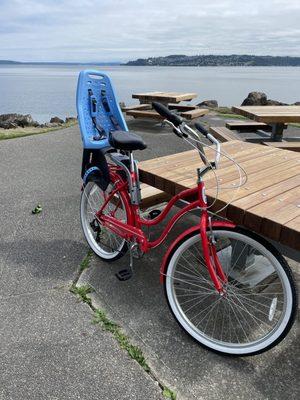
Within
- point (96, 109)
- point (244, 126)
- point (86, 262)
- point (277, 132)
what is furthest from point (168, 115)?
point (244, 126)

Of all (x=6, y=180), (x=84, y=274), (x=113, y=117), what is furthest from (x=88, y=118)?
(x=6, y=180)

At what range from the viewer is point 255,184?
111 inches

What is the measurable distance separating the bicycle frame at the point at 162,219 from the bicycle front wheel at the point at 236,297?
86 mm

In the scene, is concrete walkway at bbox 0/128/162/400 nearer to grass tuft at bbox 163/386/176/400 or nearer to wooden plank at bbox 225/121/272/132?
grass tuft at bbox 163/386/176/400

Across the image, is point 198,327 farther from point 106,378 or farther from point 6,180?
point 6,180

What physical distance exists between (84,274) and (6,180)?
3.45 m

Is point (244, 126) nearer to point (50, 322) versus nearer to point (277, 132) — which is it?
point (277, 132)

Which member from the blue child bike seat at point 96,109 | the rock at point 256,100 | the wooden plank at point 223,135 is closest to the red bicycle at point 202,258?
the blue child bike seat at point 96,109

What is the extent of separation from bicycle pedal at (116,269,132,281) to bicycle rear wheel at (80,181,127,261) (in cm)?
24

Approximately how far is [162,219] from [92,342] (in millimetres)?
1068

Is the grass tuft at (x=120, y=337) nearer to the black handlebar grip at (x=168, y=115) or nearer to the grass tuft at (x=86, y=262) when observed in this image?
the grass tuft at (x=86, y=262)

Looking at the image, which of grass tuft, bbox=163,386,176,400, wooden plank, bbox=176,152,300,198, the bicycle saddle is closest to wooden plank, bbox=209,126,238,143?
wooden plank, bbox=176,152,300,198

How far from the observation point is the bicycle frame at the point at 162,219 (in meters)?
2.41

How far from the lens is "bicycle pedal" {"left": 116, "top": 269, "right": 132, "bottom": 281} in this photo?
3.19 meters
